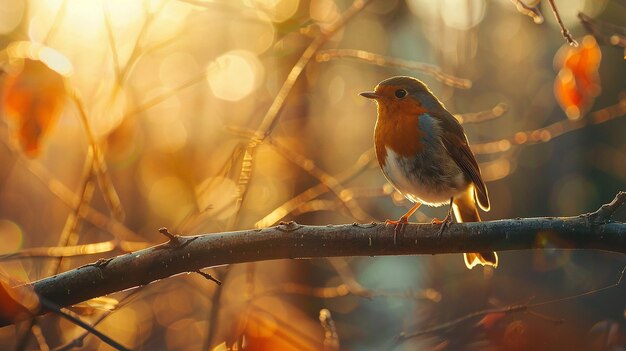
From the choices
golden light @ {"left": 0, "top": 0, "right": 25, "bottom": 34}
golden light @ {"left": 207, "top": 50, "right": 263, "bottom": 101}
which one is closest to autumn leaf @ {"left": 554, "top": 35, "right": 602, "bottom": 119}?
golden light @ {"left": 207, "top": 50, "right": 263, "bottom": 101}

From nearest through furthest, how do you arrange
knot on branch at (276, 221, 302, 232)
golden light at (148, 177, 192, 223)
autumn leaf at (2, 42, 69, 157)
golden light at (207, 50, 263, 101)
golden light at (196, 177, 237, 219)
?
knot on branch at (276, 221, 302, 232)
autumn leaf at (2, 42, 69, 157)
golden light at (196, 177, 237, 219)
golden light at (207, 50, 263, 101)
golden light at (148, 177, 192, 223)

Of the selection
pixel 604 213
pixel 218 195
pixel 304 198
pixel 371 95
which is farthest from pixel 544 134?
pixel 218 195

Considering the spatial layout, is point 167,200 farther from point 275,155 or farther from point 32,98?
point 32,98

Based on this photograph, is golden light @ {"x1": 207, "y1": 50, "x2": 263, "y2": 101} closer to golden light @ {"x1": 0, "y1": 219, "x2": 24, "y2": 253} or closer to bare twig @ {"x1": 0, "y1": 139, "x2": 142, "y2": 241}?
bare twig @ {"x1": 0, "y1": 139, "x2": 142, "y2": 241}

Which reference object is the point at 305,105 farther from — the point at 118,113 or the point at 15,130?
the point at 15,130

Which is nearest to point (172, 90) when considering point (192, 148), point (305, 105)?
point (305, 105)

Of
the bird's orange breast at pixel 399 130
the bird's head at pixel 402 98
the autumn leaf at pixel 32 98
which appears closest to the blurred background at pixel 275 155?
the autumn leaf at pixel 32 98

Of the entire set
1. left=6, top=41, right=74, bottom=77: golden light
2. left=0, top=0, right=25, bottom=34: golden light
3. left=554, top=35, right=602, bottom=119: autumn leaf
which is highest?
left=0, top=0, right=25, bottom=34: golden light
